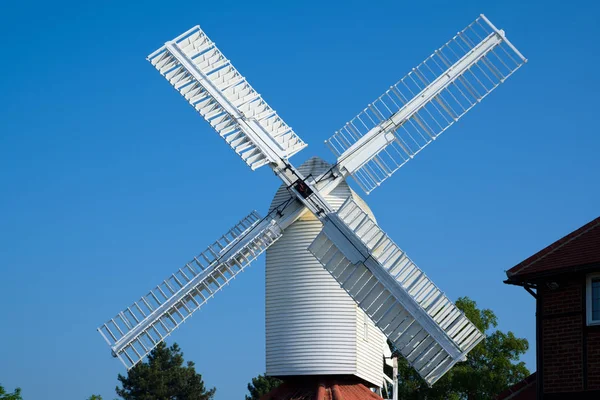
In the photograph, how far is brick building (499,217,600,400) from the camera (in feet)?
70.4

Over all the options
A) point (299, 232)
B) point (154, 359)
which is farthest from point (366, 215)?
point (154, 359)

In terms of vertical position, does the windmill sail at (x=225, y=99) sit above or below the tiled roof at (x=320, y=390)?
above

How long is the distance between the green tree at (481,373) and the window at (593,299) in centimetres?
3032

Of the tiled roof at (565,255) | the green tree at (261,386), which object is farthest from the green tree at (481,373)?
the tiled roof at (565,255)

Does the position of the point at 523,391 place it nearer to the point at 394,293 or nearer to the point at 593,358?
the point at 593,358

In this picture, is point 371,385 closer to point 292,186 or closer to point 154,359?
point 292,186

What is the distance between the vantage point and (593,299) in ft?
71.3

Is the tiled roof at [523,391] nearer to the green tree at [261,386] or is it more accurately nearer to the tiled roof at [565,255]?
the tiled roof at [565,255]

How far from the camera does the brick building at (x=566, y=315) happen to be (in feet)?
70.4

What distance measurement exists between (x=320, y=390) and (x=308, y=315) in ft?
6.88

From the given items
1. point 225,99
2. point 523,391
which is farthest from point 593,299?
point 225,99

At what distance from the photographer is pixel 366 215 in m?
28.3

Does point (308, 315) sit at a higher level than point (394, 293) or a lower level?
higher

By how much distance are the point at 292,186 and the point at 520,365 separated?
86.3 feet
